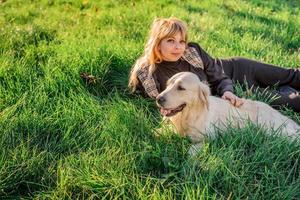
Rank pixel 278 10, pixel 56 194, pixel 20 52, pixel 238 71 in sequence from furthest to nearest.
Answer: pixel 278 10, pixel 20 52, pixel 238 71, pixel 56 194

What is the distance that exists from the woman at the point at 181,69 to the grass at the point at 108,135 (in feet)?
0.65

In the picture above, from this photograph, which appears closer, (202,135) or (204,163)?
(204,163)

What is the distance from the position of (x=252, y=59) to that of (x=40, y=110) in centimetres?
252

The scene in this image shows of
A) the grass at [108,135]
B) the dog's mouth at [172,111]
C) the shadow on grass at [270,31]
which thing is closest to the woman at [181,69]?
the grass at [108,135]

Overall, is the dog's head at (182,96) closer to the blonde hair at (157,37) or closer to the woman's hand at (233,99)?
the woman's hand at (233,99)

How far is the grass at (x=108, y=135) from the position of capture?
322 centimetres

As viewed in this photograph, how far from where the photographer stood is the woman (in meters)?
4.61

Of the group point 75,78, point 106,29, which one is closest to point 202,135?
point 75,78

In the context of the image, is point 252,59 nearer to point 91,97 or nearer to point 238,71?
point 238,71

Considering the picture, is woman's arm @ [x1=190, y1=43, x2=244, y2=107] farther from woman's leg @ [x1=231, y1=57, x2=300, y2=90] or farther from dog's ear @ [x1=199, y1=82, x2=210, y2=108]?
dog's ear @ [x1=199, y1=82, x2=210, y2=108]

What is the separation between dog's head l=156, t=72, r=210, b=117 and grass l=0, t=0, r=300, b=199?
0.23m

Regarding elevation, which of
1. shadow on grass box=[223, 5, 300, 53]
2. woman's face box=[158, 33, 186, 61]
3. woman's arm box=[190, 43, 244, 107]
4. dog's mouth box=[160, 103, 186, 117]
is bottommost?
shadow on grass box=[223, 5, 300, 53]

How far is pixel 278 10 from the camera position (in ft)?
32.0

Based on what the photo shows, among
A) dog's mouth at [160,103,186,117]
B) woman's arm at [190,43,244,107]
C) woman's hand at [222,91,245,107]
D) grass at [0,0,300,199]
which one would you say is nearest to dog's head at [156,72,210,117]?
dog's mouth at [160,103,186,117]
